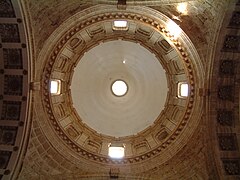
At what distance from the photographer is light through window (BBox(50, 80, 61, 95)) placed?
996 inches

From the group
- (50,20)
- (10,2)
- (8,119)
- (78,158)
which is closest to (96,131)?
(78,158)

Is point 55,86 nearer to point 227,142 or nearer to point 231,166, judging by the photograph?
point 227,142

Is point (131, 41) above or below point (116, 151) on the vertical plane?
above

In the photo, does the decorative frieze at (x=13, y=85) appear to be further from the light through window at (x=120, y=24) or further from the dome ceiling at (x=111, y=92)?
the light through window at (x=120, y=24)

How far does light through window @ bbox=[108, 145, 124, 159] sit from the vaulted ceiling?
1.10ft

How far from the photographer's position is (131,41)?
87.6ft

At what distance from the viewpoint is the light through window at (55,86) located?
25.3 meters

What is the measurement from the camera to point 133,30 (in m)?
25.4

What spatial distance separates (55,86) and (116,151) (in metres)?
4.90

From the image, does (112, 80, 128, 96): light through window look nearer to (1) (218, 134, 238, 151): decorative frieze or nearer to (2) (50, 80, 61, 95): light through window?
(2) (50, 80, 61, 95): light through window

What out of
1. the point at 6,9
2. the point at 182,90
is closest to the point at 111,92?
the point at 182,90

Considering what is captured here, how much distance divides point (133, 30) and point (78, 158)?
7.39m

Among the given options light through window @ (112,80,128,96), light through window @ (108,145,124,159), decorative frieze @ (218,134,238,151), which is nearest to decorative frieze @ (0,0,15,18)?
light through window @ (108,145,124,159)

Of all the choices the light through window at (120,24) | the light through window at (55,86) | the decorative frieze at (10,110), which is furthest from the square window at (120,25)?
the decorative frieze at (10,110)
